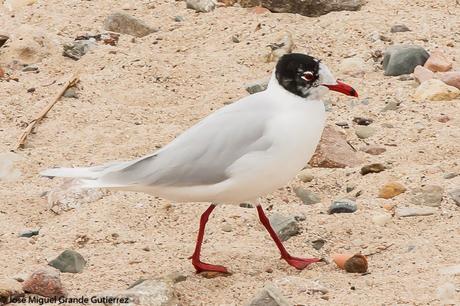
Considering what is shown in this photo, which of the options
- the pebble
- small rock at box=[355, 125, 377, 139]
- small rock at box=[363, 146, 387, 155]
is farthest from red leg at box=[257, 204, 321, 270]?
the pebble

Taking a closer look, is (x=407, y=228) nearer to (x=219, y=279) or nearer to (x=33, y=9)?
(x=219, y=279)

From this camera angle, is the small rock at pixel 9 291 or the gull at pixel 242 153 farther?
the gull at pixel 242 153

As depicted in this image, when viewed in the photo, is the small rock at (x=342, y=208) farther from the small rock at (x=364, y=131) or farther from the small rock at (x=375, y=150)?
the small rock at (x=364, y=131)

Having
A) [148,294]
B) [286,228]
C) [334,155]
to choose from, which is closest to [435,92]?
[334,155]

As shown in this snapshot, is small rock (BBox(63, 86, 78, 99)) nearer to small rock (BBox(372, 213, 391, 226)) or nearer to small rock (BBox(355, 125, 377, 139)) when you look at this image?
small rock (BBox(355, 125, 377, 139))

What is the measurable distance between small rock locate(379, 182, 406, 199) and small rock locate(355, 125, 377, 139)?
2.51ft

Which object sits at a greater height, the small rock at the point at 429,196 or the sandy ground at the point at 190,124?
the small rock at the point at 429,196

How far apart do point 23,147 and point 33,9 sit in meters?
1.99

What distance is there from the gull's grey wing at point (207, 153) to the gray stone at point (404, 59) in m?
2.19

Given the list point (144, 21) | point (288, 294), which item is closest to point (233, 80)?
point (144, 21)

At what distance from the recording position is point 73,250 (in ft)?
15.9

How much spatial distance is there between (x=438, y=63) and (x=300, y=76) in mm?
2149

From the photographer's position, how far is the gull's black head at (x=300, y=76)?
183 inches

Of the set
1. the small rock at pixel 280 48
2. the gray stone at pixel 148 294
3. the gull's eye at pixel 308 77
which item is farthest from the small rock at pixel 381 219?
the small rock at pixel 280 48
